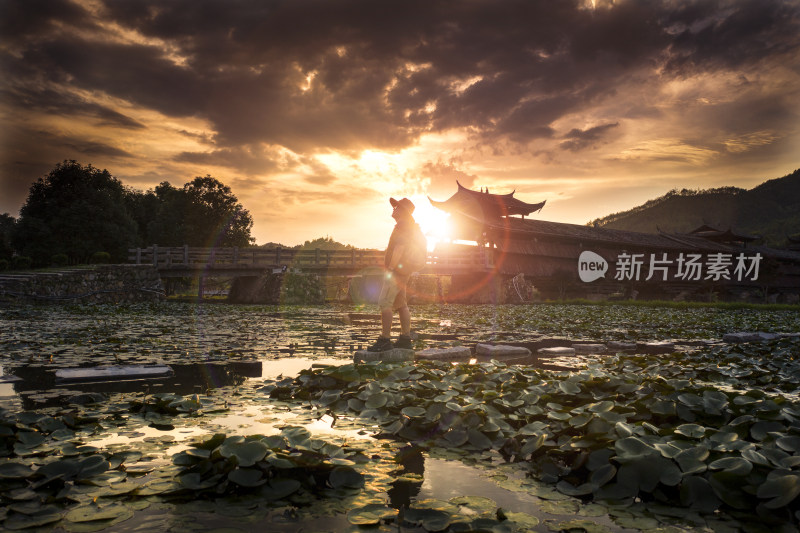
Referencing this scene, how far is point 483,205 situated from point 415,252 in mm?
26972

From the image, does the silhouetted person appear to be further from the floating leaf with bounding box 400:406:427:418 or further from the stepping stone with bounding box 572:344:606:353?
the stepping stone with bounding box 572:344:606:353

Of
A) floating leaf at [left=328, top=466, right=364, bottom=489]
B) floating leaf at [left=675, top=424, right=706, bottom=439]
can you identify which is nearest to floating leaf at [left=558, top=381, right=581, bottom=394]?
floating leaf at [left=675, top=424, right=706, bottom=439]

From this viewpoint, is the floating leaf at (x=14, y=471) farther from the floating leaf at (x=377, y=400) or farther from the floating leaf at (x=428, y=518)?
the floating leaf at (x=377, y=400)

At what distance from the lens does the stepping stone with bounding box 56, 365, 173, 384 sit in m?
4.35

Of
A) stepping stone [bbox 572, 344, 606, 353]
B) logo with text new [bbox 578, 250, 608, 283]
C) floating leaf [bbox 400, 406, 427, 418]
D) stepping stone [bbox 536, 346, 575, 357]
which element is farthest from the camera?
logo with text new [bbox 578, 250, 608, 283]

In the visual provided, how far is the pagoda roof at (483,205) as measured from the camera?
3166cm

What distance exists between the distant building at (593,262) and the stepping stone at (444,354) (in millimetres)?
21837

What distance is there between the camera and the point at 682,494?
6.24ft

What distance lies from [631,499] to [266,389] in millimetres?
3056

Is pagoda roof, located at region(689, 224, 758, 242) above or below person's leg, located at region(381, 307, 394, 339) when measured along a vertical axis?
above

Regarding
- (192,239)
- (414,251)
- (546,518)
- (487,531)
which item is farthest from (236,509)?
(192,239)

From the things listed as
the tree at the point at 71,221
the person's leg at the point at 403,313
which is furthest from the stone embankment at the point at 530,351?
the tree at the point at 71,221

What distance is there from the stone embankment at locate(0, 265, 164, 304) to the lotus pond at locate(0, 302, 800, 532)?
17.2 meters

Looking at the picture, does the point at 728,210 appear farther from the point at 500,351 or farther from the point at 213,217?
the point at 500,351
